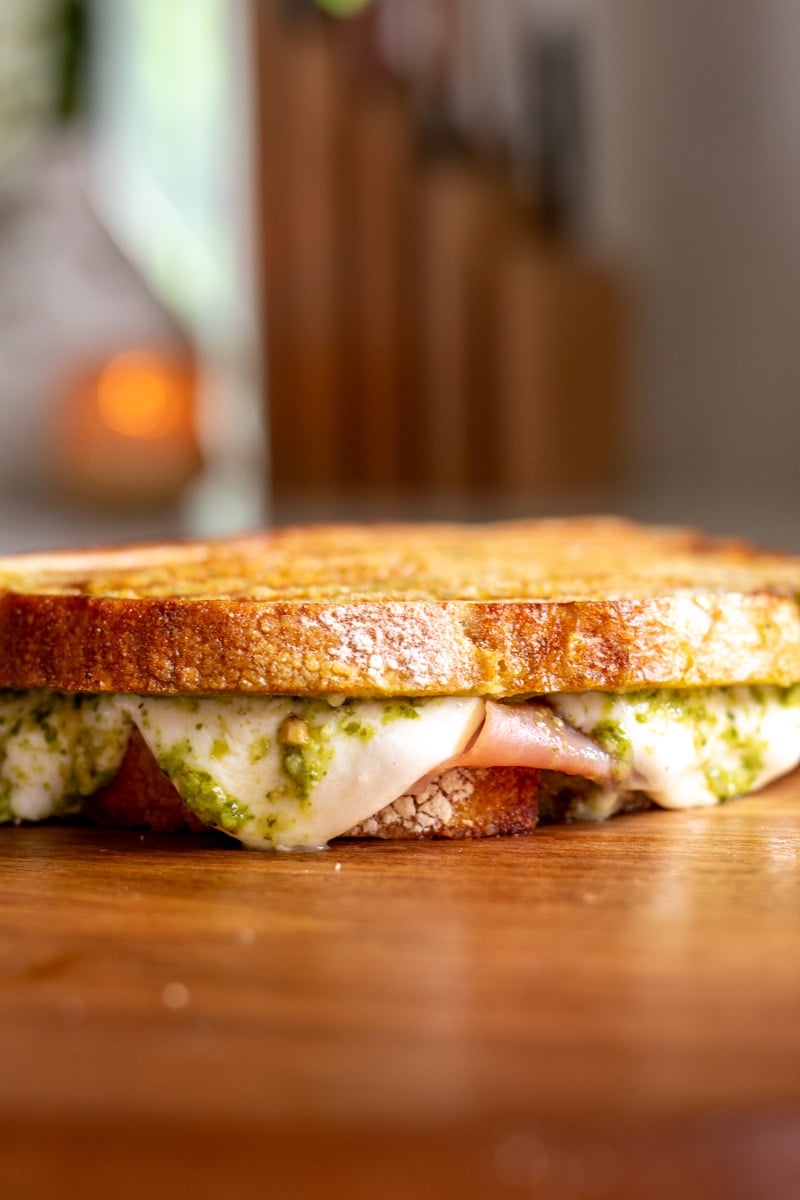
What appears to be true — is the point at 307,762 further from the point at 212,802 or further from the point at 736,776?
the point at 736,776

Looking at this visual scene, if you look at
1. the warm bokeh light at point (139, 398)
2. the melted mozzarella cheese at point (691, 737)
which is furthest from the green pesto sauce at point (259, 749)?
the warm bokeh light at point (139, 398)

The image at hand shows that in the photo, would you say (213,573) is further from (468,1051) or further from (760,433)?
Answer: (760,433)

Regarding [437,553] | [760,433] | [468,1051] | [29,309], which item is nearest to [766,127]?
[760,433]

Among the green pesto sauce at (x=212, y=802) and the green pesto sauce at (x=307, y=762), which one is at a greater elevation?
the green pesto sauce at (x=307, y=762)

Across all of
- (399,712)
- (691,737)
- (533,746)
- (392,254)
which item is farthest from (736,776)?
(392,254)

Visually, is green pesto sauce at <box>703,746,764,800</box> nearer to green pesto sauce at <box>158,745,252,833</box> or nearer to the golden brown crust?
the golden brown crust

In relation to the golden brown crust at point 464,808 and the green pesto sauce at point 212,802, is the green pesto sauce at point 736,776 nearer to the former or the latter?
the golden brown crust at point 464,808
